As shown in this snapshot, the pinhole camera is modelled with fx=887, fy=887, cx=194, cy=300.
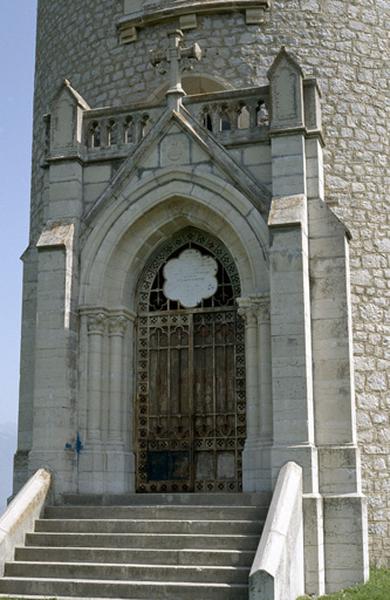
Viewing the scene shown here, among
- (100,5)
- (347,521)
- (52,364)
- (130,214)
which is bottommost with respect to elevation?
(347,521)

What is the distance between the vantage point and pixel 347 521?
36.3 ft

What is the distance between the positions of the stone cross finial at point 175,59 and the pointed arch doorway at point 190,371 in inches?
83.2

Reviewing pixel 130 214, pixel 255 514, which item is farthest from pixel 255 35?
pixel 255 514

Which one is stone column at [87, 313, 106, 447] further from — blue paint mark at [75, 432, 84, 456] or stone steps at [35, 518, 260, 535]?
stone steps at [35, 518, 260, 535]

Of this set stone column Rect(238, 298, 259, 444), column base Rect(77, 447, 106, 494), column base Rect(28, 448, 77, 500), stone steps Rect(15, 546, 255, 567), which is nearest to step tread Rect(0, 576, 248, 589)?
A: stone steps Rect(15, 546, 255, 567)

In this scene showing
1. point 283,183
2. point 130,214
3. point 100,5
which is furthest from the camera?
point 100,5

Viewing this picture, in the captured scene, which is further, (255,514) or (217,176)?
(217,176)

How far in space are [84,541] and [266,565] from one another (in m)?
2.82

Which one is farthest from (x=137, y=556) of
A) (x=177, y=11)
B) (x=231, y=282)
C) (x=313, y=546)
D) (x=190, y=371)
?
(x=177, y=11)

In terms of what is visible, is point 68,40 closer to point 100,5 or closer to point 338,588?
point 100,5

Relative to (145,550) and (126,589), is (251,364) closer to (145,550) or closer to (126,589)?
(145,550)

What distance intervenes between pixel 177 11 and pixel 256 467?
26.3ft

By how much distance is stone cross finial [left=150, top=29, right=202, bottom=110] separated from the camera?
42.6 ft

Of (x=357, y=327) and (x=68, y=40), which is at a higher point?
(x=68, y=40)
